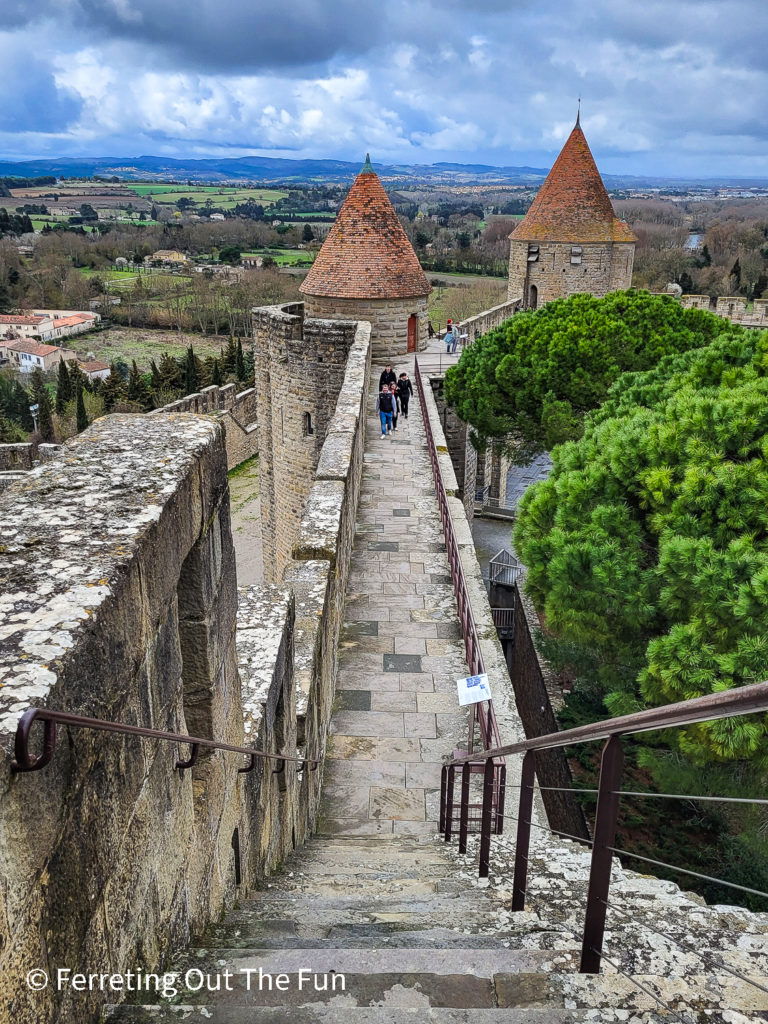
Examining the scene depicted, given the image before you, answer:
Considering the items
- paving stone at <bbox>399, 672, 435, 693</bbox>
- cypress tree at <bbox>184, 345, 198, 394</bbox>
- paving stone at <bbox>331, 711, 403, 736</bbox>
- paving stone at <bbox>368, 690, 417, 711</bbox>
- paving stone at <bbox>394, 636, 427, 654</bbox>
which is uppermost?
paving stone at <bbox>394, 636, 427, 654</bbox>

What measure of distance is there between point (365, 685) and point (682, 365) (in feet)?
24.4

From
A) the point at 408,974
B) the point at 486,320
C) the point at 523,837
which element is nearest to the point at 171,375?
the point at 486,320

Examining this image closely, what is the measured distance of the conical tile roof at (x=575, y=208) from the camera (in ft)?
80.6

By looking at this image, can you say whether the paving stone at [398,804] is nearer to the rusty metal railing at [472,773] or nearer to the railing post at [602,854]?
the rusty metal railing at [472,773]

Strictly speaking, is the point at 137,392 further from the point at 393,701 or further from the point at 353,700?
the point at 393,701

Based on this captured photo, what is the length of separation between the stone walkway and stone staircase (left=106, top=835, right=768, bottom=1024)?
97.2 inches

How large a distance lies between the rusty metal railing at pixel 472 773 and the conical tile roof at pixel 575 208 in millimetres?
18602

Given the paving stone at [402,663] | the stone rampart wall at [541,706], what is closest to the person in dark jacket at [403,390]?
the stone rampart wall at [541,706]

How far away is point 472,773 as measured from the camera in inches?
220

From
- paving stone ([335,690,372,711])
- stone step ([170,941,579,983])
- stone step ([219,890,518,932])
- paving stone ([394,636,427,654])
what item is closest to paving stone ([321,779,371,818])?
paving stone ([335,690,372,711])

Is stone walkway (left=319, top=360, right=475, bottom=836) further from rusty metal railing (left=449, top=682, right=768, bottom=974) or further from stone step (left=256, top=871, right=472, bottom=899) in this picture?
rusty metal railing (left=449, top=682, right=768, bottom=974)

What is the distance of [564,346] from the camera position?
619 inches

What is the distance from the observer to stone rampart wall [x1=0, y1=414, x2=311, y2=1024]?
1.41 meters

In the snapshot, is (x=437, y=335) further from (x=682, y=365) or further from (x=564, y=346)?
(x=682, y=365)
